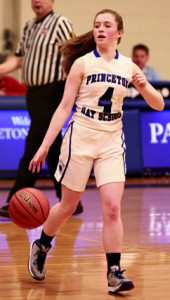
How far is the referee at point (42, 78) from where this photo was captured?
289 inches

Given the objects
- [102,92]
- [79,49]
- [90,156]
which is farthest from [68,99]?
[79,49]

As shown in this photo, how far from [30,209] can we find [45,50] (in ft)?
9.64

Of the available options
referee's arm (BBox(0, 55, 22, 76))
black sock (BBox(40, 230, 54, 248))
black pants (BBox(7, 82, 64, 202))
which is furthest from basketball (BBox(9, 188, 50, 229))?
referee's arm (BBox(0, 55, 22, 76))

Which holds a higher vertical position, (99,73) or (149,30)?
(99,73)

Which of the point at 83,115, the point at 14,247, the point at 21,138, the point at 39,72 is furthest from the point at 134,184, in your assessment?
the point at 83,115

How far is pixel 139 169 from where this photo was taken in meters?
10.6

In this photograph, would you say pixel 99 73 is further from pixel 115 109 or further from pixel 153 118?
pixel 153 118

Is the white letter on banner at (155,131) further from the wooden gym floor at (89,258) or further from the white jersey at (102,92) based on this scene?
the white jersey at (102,92)

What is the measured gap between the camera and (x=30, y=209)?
490 cm

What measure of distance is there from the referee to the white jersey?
8.78 feet

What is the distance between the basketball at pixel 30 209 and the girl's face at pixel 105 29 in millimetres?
1077

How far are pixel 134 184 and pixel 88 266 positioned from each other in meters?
4.97

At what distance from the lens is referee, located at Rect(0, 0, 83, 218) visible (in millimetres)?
7352

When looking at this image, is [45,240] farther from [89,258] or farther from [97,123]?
[97,123]
